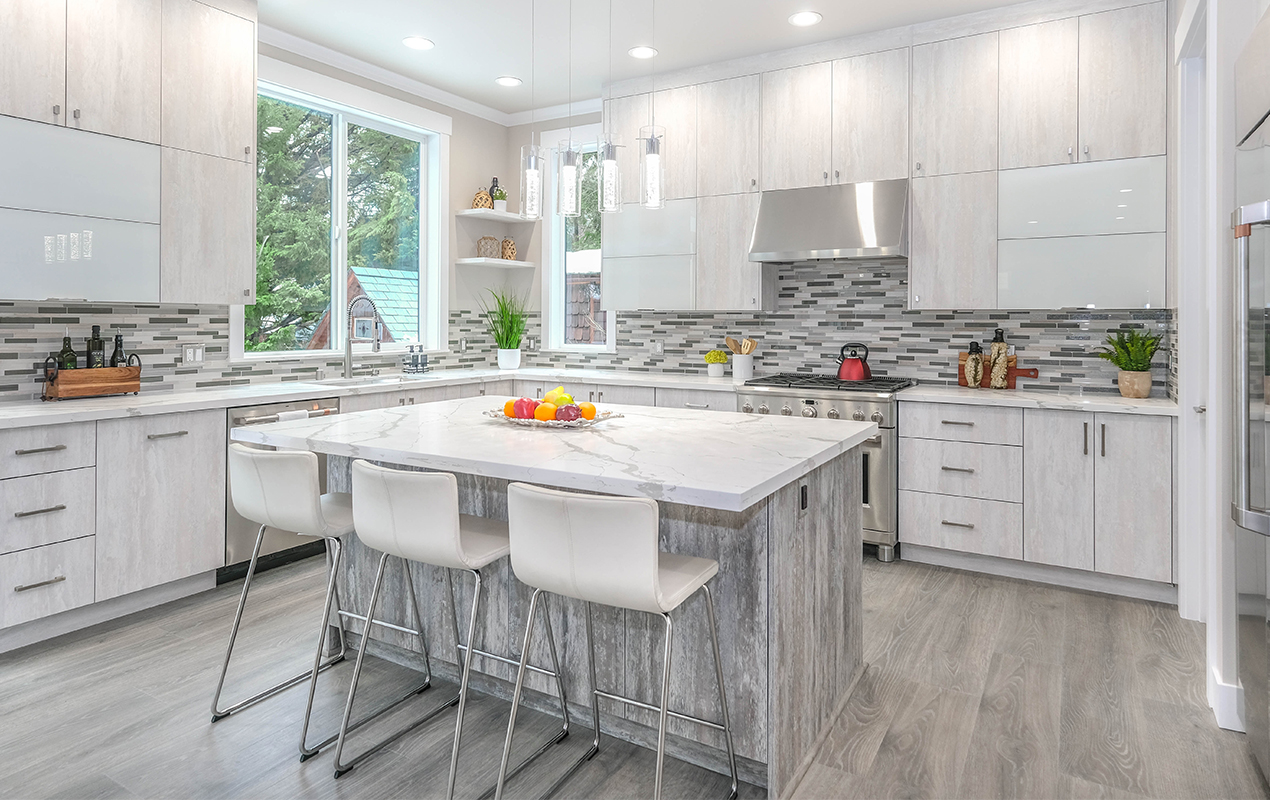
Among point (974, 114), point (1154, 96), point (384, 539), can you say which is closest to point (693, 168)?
point (974, 114)

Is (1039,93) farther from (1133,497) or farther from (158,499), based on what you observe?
(158,499)

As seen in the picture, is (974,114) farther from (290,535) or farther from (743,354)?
(290,535)

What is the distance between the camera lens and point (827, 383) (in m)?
4.50

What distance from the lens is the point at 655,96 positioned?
5.18m

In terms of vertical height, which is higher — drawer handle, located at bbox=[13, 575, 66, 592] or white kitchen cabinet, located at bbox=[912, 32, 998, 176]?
white kitchen cabinet, located at bbox=[912, 32, 998, 176]

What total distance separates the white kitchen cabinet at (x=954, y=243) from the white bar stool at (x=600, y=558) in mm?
2842

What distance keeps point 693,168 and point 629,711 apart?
3.66 m

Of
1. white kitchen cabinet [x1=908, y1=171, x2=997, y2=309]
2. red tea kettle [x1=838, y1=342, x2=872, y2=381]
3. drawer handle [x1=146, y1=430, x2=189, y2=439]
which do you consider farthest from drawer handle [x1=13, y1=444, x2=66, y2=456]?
white kitchen cabinet [x1=908, y1=171, x2=997, y2=309]

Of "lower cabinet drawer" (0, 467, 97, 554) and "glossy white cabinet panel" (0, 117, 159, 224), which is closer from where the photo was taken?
"lower cabinet drawer" (0, 467, 97, 554)

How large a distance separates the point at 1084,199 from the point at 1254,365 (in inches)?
88.1

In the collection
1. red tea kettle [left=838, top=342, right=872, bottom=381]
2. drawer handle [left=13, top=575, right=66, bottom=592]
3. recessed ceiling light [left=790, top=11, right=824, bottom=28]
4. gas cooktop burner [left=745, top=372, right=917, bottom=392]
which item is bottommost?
drawer handle [left=13, top=575, right=66, bottom=592]

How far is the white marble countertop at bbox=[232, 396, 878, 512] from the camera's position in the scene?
1899 mm

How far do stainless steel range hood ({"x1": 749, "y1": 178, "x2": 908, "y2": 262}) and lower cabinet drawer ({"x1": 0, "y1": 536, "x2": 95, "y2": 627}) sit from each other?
3.66 metres

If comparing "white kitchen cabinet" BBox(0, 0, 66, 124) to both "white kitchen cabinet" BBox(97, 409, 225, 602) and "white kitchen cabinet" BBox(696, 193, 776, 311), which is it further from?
"white kitchen cabinet" BBox(696, 193, 776, 311)
